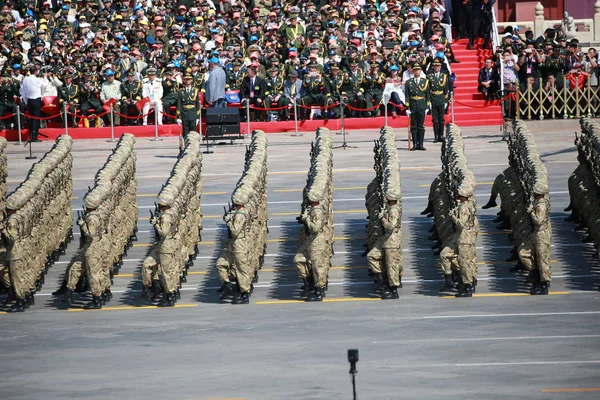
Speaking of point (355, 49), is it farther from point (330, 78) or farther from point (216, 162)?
point (216, 162)

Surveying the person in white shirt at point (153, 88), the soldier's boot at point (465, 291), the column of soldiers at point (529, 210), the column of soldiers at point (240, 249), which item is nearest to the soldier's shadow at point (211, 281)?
the column of soldiers at point (240, 249)

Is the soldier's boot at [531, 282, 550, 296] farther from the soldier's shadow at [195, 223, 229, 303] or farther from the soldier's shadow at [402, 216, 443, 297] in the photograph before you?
the soldier's shadow at [195, 223, 229, 303]

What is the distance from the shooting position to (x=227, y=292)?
21656 mm

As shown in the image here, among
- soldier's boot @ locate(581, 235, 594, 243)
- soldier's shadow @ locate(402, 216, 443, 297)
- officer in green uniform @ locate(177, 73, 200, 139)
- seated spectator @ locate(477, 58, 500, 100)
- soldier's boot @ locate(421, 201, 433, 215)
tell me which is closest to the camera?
soldier's shadow @ locate(402, 216, 443, 297)

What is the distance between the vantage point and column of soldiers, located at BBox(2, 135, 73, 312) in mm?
21562

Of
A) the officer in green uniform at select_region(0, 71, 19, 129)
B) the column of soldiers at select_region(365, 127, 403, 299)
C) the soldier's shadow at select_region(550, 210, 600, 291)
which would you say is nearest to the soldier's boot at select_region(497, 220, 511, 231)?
the soldier's shadow at select_region(550, 210, 600, 291)

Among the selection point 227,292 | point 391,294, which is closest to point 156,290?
point 227,292

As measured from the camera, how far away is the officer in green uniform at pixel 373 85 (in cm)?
3784

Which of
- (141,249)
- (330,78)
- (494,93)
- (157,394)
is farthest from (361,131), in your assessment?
(157,394)

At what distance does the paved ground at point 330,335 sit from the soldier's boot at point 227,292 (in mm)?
194

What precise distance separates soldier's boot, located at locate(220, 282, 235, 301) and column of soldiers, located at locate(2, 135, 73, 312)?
113 inches

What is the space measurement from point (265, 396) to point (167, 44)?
2495cm

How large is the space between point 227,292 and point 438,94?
46.2 ft

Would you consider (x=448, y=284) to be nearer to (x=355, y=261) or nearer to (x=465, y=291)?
(x=465, y=291)
